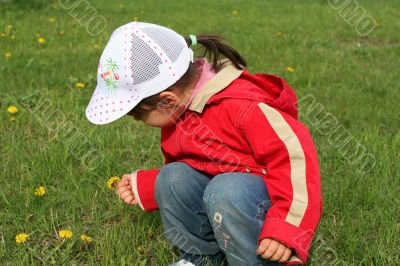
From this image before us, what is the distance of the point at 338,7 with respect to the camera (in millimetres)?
8547

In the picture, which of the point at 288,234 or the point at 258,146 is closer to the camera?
the point at 288,234

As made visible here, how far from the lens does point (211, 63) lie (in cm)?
199

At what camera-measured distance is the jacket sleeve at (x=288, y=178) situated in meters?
1.60

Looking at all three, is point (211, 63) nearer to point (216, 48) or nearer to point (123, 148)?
point (216, 48)

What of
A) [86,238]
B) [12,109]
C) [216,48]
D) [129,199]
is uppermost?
[216,48]

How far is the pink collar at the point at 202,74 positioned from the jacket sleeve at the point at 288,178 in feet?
0.88

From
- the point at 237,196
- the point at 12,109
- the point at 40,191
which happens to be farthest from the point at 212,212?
the point at 12,109

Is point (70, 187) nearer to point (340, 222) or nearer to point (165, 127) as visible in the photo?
point (165, 127)

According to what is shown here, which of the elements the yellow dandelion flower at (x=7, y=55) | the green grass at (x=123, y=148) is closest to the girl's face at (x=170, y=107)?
the green grass at (x=123, y=148)

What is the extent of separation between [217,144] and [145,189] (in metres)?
0.41

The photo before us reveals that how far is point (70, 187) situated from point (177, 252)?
0.70 m

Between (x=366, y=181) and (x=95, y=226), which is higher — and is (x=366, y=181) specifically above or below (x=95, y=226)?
above

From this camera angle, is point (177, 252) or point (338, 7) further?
point (338, 7)

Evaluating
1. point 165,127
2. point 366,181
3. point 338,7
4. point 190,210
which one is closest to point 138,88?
point 165,127
